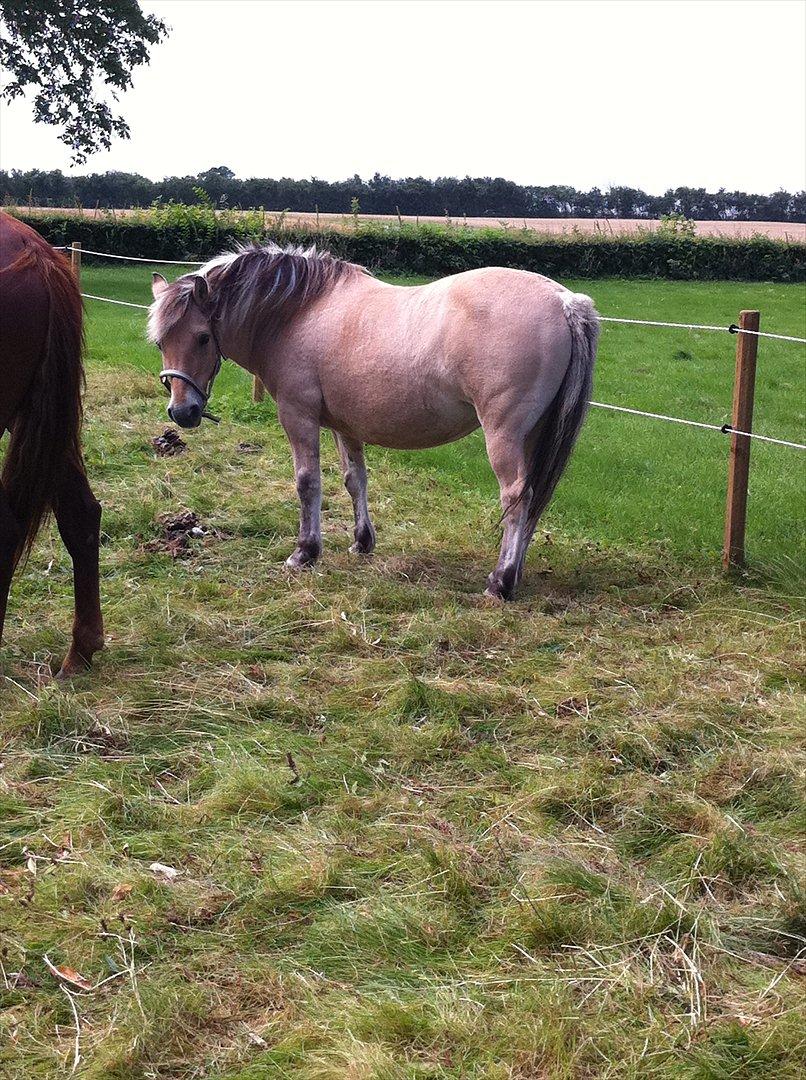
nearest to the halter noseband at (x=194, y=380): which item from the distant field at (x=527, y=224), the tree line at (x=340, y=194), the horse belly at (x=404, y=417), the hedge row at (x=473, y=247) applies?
the horse belly at (x=404, y=417)

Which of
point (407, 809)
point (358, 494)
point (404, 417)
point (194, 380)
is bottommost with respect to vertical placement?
point (407, 809)

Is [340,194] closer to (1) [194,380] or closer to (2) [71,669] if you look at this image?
(1) [194,380]

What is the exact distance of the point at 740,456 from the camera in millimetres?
5574

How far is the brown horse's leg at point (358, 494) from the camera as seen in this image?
5910 mm

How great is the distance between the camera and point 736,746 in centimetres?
360

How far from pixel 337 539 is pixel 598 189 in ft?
129

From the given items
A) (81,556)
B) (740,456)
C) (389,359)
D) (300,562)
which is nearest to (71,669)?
(81,556)

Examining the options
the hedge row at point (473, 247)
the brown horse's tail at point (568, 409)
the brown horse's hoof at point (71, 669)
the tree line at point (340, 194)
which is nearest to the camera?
the brown horse's hoof at point (71, 669)

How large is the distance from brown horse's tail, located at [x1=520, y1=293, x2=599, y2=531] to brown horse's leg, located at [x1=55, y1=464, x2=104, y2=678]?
6.77 ft

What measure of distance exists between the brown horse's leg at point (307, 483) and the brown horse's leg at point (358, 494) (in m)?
0.26

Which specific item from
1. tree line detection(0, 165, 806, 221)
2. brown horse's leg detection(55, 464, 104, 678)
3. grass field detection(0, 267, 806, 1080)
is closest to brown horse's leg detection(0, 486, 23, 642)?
brown horse's leg detection(55, 464, 104, 678)

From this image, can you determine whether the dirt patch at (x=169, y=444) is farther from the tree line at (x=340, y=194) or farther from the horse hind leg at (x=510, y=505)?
the tree line at (x=340, y=194)

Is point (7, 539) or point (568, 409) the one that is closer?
point (7, 539)

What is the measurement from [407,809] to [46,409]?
202cm
